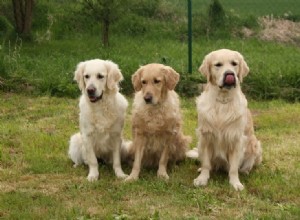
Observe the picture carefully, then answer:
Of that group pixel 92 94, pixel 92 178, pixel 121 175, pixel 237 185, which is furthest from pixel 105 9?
pixel 237 185

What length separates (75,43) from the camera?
14195 mm

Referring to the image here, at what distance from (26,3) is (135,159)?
833 cm

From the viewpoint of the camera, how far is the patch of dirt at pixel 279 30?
1502cm

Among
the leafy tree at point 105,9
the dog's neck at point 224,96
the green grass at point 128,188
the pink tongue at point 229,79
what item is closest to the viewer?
the green grass at point 128,188

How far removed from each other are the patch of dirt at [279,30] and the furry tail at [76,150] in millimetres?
9184

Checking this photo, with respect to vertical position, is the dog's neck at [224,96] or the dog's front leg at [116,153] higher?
the dog's neck at [224,96]

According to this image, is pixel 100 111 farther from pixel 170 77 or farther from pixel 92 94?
pixel 170 77

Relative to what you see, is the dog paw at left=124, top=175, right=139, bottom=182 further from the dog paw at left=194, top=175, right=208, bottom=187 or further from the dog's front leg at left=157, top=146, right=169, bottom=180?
the dog paw at left=194, top=175, right=208, bottom=187

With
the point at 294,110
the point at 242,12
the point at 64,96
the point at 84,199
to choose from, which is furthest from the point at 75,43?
the point at 84,199

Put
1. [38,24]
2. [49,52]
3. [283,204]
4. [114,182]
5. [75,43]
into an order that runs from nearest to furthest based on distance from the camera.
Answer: [283,204] → [114,182] → [49,52] → [75,43] → [38,24]

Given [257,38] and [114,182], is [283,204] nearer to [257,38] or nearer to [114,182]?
[114,182]

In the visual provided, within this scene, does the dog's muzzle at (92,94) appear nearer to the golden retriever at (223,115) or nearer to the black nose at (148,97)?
the black nose at (148,97)

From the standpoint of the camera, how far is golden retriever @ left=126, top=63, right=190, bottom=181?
6258 mm

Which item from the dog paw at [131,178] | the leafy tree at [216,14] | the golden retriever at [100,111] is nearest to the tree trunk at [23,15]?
the leafy tree at [216,14]
